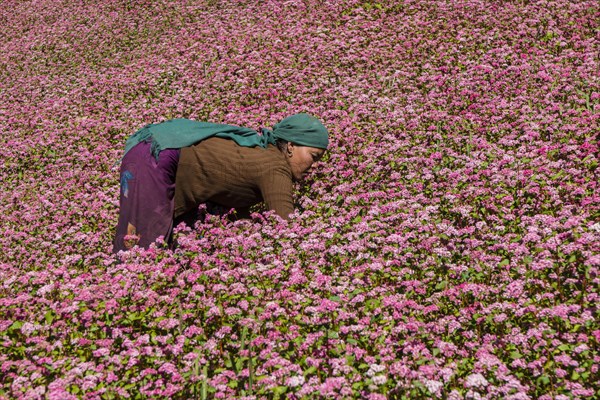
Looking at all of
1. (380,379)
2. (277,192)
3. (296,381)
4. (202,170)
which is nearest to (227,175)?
(202,170)

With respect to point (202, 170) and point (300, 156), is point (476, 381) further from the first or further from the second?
point (202, 170)

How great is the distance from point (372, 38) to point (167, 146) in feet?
25.1

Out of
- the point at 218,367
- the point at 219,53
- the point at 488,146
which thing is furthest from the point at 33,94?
the point at 218,367

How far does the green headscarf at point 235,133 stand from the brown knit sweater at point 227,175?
111 millimetres

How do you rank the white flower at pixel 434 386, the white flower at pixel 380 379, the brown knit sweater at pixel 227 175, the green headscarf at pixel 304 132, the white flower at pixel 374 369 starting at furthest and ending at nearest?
the green headscarf at pixel 304 132, the brown knit sweater at pixel 227 175, the white flower at pixel 374 369, the white flower at pixel 380 379, the white flower at pixel 434 386

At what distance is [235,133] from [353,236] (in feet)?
6.96

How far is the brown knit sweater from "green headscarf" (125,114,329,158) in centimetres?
11

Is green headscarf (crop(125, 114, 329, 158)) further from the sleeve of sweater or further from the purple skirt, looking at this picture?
the sleeve of sweater

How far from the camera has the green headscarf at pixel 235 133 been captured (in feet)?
22.8

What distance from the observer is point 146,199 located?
21.9 ft

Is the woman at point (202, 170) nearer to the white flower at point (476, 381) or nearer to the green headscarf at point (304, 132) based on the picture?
the green headscarf at point (304, 132)

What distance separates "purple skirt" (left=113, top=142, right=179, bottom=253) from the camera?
21.8ft

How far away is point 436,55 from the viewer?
461 inches

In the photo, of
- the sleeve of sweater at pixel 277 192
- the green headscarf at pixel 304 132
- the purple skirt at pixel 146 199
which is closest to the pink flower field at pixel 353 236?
the sleeve of sweater at pixel 277 192
